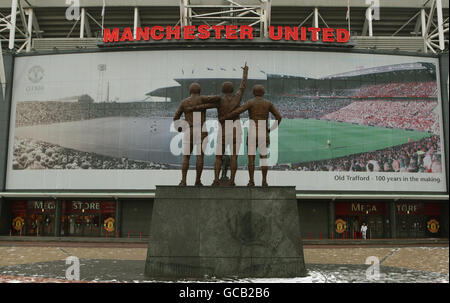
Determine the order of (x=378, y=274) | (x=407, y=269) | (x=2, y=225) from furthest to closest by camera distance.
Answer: (x=2, y=225) → (x=407, y=269) → (x=378, y=274)

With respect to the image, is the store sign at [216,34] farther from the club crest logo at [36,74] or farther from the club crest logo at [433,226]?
the club crest logo at [433,226]

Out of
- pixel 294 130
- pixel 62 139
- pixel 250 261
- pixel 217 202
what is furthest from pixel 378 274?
pixel 62 139

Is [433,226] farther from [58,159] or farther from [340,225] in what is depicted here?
[58,159]

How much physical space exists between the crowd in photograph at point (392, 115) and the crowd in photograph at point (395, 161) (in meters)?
1.61

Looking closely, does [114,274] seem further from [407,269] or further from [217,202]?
[407,269]

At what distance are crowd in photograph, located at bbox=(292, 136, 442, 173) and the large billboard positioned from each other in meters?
0.09

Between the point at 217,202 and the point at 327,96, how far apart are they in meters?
30.0

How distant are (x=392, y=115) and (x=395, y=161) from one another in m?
4.31

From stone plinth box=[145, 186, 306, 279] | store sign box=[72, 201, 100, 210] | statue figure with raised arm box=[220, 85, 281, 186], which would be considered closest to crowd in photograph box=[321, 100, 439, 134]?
store sign box=[72, 201, 100, 210]

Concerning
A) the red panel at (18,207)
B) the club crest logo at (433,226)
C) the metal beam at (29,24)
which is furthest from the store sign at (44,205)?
the club crest logo at (433,226)

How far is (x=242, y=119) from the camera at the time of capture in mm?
39250

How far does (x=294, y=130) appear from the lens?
128 ft

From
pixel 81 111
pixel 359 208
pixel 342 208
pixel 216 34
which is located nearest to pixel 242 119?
pixel 216 34

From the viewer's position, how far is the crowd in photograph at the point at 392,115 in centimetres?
3941
